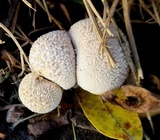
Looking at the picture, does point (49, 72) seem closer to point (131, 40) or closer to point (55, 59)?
point (55, 59)

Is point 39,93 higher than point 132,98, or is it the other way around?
point 39,93

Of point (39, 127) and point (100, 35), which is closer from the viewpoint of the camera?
point (100, 35)

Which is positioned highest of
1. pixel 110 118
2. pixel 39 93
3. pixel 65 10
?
pixel 65 10

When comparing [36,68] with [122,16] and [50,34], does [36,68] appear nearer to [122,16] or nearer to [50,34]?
[50,34]

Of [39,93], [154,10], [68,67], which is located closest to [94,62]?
[68,67]

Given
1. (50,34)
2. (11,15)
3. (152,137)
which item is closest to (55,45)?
(50,34)

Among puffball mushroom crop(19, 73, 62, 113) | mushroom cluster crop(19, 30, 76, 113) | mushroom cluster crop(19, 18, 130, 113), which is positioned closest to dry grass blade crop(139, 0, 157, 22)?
mushroom cluster crop(19, 18, 130, 113)

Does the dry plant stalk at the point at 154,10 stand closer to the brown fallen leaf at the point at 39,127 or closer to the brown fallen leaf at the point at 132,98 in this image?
the brown fallen leaf at the point at 132,98

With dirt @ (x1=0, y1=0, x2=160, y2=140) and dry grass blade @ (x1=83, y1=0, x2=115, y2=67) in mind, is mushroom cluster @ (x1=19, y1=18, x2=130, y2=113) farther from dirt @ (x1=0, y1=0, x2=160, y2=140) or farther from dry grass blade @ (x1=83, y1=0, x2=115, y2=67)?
dirt @ (x1=0, y1=0, x2=160, y2=140)
